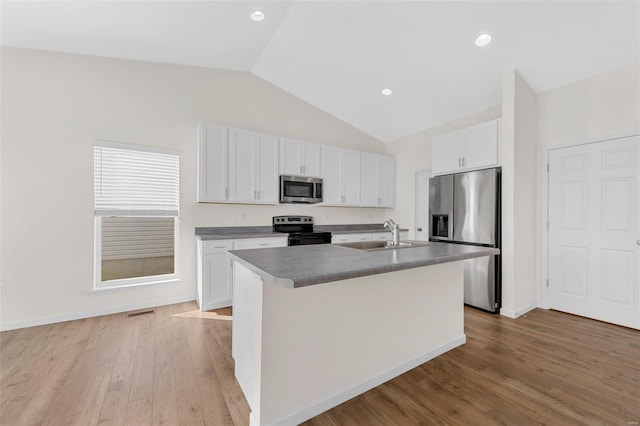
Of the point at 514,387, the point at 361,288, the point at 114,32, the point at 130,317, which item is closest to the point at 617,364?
the point at 514,387

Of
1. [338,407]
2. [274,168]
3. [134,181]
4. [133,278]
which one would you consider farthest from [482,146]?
[133,278]

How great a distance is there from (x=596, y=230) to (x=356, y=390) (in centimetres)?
342

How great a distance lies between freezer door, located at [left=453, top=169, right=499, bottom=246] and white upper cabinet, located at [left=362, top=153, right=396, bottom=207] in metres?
1.64

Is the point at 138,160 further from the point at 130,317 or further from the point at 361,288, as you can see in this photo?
the point at 361,288

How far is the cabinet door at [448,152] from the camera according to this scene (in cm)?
396

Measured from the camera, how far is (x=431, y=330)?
238cm

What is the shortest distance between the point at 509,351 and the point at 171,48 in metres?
4.83

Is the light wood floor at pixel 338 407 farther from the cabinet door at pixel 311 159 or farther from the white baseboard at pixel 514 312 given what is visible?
the cabinet door at pixel 311 159

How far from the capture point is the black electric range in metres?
4.08

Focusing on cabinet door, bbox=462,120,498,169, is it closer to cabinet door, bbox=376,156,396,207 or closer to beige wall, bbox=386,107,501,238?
beige wall, bbox=386,107,501,238

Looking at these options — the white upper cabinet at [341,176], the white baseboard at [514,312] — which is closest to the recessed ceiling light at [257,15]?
the white upper cabinet at [341,176]

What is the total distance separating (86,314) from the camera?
3303mm

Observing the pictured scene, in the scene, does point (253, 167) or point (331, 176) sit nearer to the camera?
point (253, 167)

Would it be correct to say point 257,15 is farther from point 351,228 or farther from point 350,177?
point 351,228
